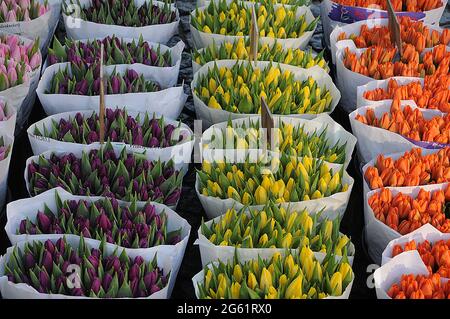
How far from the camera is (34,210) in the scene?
6.30ft

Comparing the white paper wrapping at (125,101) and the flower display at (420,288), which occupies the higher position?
the white paper wrapping at (125,101)

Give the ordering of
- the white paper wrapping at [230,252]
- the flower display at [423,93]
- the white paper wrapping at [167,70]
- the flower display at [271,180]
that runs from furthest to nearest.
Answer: the white paper wrapping at [167,70] < the flower display at [423,93] < the flower display at [271,180] < the white paper wrapping at [230,252]

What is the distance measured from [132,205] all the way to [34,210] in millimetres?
263

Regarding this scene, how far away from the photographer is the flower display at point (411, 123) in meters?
2.16

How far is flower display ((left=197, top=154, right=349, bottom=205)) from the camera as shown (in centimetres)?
194

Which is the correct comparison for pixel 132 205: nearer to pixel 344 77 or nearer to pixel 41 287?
pixel 41 287

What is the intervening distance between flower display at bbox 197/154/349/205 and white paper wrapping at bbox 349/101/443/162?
0.22 m

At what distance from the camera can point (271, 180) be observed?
6.45ft

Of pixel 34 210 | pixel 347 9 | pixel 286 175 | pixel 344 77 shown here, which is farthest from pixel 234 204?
pixel 347 9

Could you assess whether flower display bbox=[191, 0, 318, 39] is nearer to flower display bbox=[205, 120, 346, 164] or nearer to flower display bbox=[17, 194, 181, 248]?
flower display bbox=[205, 120, 346, 164]

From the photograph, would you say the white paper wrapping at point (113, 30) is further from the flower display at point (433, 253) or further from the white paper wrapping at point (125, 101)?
the flower display at point (433, 253)

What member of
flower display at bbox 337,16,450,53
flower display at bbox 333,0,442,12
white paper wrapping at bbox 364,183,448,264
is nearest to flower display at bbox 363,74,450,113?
flower display at bbox 337,16,450,53

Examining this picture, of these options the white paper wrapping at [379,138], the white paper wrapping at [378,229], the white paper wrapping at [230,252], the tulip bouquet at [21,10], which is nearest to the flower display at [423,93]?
the white paper wrapping at [379,138]

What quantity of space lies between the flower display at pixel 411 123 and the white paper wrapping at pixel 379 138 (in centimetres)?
2
